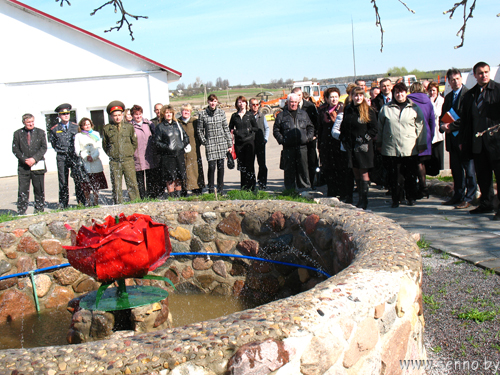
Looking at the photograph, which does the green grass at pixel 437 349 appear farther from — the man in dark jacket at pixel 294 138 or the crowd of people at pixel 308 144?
the man in dark jacket at pixel 294 138

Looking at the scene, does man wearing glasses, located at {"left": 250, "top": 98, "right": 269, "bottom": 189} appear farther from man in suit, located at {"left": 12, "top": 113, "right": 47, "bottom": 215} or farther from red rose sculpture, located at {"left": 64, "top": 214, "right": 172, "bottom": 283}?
red rose sculpture, located at {"left": 64, "top": 214, "right": 172, "bottom": 283}

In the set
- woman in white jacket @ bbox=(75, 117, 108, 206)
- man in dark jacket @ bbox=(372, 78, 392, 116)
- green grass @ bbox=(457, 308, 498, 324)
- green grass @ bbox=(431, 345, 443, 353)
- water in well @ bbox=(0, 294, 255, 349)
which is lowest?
green grass @ bbox=(431, 345, 443, 353)

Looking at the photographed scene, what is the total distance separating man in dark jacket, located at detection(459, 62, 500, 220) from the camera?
6.14 metres

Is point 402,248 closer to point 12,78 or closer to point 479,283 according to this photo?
point 479,283

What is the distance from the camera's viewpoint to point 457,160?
7.10 m

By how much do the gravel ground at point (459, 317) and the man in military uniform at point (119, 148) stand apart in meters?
5.02

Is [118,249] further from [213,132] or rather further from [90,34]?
[90,34]

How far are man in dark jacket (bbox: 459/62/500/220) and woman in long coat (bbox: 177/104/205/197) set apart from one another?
4426mm

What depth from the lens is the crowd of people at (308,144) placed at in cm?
700

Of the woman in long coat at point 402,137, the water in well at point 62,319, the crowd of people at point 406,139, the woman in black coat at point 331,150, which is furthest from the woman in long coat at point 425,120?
the water in well at point 62,319

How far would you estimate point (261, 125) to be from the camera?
9625 millimetres

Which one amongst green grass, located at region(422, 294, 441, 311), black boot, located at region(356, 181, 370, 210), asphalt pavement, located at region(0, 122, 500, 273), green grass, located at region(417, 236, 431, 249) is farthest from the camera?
black boot, located at region(356, 181, 370, 210)

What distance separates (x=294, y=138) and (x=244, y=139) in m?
1.19

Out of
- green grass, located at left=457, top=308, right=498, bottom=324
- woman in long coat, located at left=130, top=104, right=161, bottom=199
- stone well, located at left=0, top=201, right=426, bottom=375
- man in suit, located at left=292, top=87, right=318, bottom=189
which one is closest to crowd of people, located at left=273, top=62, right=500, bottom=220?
man in suit, located at left=292, top=87, right=318, bottom=189
